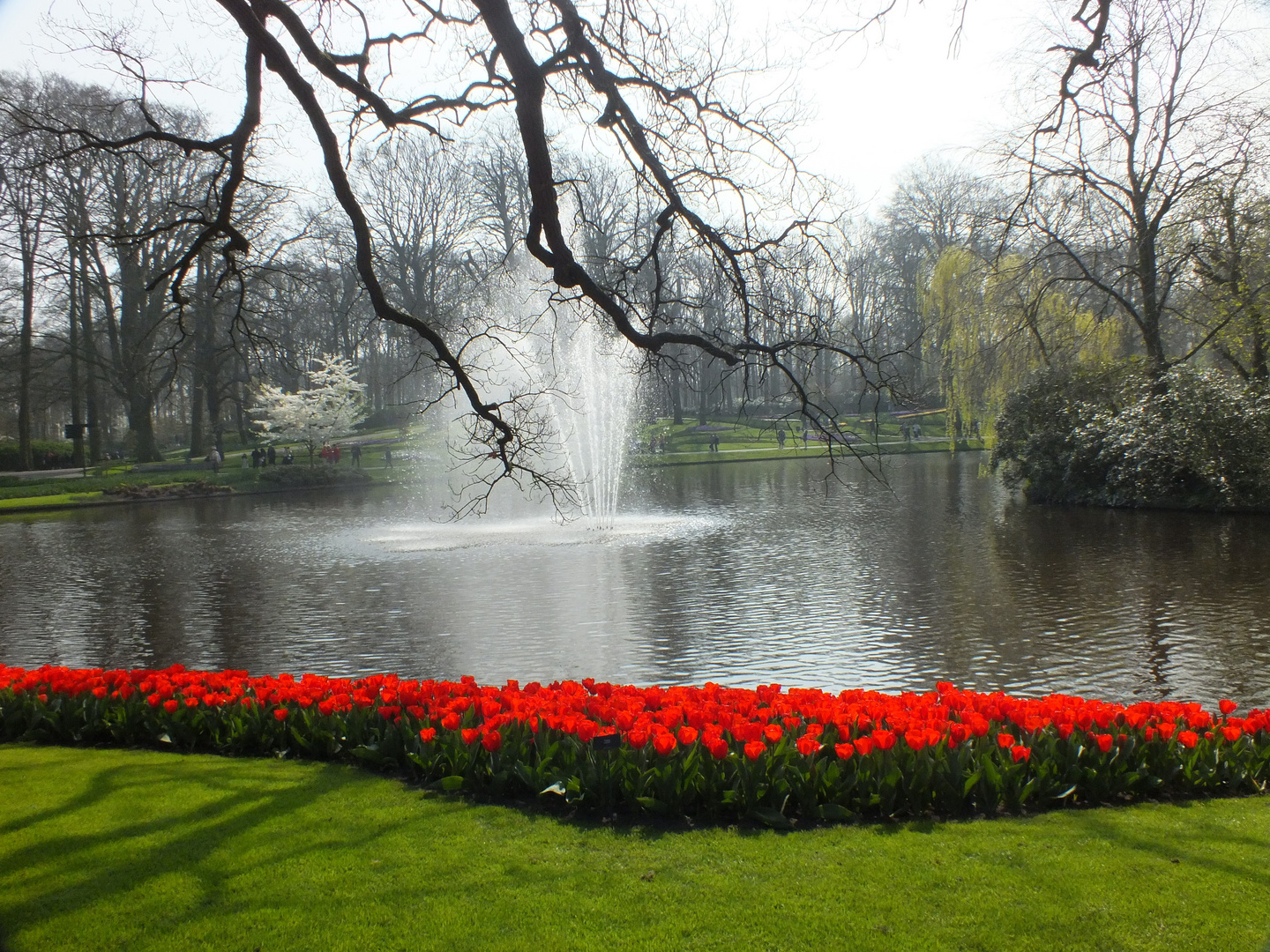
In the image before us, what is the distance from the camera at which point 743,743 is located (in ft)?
15.2

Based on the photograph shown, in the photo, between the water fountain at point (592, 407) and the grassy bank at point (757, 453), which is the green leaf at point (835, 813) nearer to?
the water fountain at point (592, 407)

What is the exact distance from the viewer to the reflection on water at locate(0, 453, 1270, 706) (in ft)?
28.8

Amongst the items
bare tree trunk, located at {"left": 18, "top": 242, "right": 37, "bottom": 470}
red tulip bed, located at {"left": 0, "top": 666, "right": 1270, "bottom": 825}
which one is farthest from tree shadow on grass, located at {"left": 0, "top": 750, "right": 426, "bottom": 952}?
bare tree trunk, located at {"left": 18, "top": 242, "right": 37, "bottom": 470}

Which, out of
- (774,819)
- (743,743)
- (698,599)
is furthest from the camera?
(698,599)

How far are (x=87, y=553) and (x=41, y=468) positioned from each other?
2635 centimetres

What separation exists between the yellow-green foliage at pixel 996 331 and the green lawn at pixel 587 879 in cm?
1976

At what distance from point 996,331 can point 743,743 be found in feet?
77.9

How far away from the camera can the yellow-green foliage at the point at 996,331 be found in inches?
950

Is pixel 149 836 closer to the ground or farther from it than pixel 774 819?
farther from it

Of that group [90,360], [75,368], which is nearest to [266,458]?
[75,368]

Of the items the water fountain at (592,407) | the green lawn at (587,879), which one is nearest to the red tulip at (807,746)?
the green lawn at (587,879)

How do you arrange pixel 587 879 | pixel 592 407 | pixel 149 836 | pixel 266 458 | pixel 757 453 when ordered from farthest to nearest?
1. pixel 757 453
2. pixel 266 458
3. pixel 592 407
4. pixel 149 836
5. pixel 587 879

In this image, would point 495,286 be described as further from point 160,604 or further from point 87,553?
point 160,604

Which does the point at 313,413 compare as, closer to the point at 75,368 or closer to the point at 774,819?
the point at 75,368
